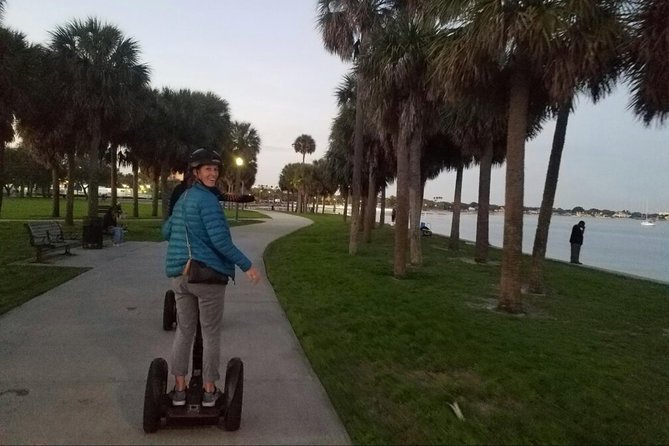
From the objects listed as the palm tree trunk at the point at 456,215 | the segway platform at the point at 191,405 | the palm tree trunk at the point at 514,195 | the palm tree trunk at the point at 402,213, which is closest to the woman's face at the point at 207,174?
the segway platform at the point at 191,405

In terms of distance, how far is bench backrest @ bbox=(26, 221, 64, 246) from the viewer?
11070 millimetres

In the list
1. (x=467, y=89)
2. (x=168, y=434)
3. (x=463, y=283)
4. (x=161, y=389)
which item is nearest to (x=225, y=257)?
(x=161, y=389)

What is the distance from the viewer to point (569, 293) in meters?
11.1

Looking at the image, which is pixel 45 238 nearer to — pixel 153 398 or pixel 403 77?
pixel 403 77

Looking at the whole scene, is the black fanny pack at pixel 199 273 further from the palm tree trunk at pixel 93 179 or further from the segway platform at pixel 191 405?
the palm tree trunk at pixel 93 179

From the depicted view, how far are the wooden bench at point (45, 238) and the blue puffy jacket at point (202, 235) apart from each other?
30.6ft

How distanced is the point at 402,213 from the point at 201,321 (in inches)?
337

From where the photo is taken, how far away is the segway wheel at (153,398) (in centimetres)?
330

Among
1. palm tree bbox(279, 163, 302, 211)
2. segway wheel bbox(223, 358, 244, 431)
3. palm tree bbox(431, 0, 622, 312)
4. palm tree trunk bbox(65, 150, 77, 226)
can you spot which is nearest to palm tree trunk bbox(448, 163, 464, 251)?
palm tree bbox(431, 0, 622, 312)

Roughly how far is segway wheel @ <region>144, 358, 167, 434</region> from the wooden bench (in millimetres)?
9153

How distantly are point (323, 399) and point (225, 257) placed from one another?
156cm

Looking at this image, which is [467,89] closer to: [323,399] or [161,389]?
[323,399]

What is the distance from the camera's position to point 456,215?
2112 cm

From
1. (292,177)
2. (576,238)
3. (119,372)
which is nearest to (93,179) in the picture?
(576,238)
